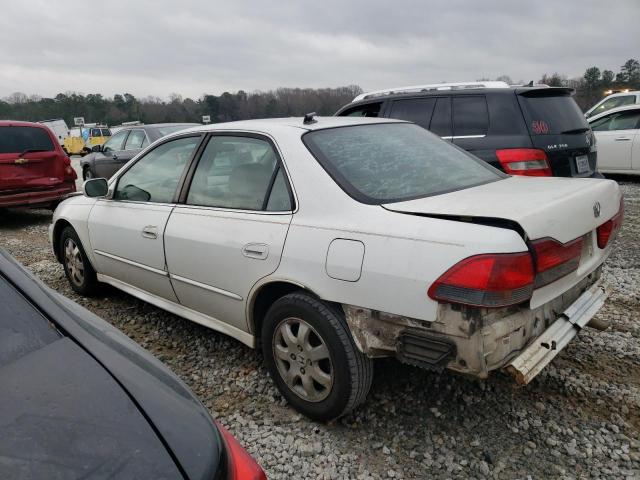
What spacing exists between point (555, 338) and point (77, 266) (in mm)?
3916

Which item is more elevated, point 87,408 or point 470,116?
point 470,116

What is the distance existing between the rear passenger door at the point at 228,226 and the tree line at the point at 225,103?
456 cm

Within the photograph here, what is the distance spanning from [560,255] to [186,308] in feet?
7.41

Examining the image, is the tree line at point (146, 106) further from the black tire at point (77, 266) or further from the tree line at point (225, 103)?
the black tire at point (77, 266)

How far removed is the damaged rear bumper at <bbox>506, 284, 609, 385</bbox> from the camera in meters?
1.94

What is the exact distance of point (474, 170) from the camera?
293 centimetres

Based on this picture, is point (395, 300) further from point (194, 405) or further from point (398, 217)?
point (194, 405)

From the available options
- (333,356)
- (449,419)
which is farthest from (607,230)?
(333,356)

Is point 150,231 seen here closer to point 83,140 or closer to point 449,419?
point 449,419

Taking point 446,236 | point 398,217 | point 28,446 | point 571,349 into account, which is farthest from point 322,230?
point 571,349

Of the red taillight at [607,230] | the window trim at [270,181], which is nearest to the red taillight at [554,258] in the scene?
the red taillight at [607,230]

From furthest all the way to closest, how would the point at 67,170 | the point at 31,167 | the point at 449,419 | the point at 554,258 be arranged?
the point at 67,170 → the point at 31,167 → the point at 449,419 → the point at 554,258

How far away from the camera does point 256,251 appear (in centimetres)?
254

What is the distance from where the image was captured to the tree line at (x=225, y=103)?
22.2 meters
